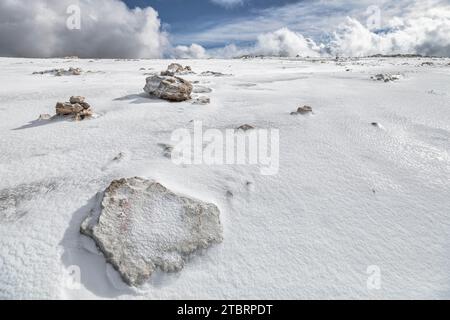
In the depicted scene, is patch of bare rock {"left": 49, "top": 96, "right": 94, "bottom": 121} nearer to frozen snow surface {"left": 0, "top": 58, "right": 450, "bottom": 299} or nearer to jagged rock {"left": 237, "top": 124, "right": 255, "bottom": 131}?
frozen snow surface {"left": 0, "top": 58, "right": 450, "bottom": 299}

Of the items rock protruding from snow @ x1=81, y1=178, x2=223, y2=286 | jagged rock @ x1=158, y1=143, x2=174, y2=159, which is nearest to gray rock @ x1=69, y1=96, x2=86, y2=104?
jagged rock @ x1=158, y1=143, x2=174, y2=159

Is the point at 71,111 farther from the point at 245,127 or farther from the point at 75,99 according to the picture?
the point at 245,127

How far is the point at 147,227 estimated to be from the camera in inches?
132

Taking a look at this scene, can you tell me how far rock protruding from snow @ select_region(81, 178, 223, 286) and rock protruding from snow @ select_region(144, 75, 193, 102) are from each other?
15.3 ft

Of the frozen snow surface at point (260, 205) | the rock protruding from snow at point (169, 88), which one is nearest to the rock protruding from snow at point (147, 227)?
the frozen snow surface at point (260, 205)

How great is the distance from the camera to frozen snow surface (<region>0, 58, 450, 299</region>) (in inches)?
118

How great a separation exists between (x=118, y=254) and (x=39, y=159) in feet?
9.11

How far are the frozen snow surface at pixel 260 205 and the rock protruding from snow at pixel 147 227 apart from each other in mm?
129

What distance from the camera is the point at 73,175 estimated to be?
13.9ft

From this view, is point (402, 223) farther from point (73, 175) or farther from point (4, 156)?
point (4, 156)

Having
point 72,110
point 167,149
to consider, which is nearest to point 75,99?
point 72,110

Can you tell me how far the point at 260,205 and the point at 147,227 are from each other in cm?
157

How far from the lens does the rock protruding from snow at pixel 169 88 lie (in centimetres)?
804
